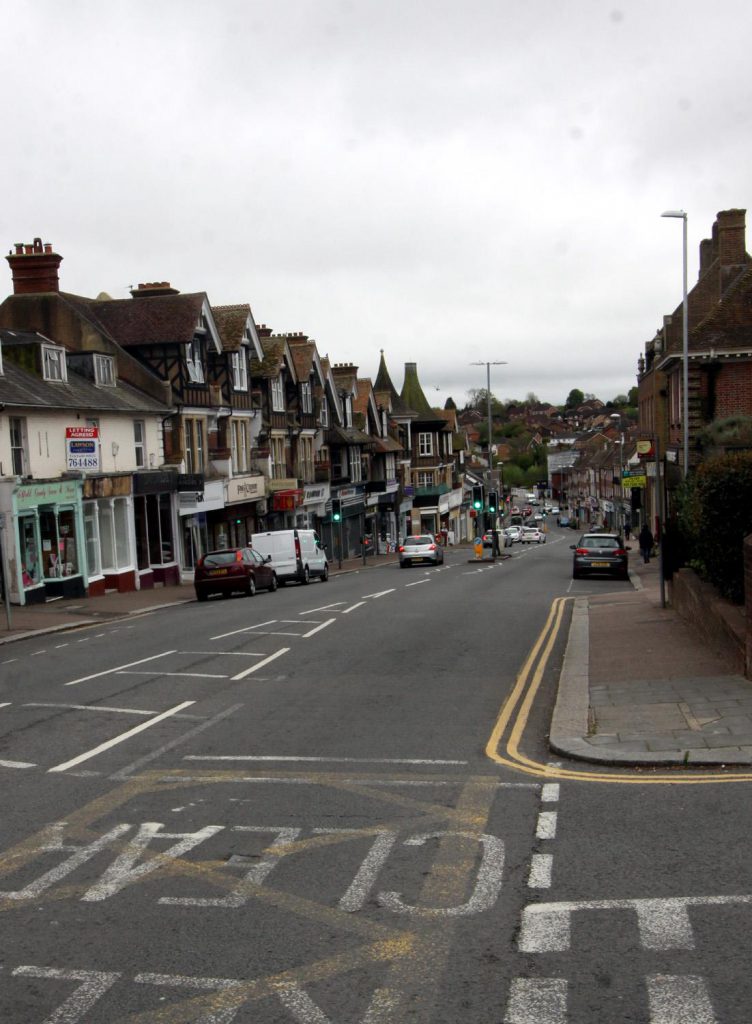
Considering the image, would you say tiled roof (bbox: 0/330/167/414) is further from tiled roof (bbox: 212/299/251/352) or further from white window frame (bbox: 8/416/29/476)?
tiled roof (bbox: 212/299/251/352)

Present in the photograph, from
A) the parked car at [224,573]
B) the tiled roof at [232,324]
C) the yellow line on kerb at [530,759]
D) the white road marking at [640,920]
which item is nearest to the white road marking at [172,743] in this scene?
the yellow line on kerb at [530,759]

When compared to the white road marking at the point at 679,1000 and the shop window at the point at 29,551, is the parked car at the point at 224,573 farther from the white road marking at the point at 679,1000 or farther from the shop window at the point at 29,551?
the white road marking at the point at 679,1000

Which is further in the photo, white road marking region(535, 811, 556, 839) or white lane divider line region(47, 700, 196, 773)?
white lane divider line region(47, 700, 196, 773)

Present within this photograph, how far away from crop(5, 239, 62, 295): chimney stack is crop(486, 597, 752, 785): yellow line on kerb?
93.0ft

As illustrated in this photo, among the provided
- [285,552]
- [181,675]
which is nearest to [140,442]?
[285,552]

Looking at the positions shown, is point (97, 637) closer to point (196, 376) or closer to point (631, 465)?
point (196, 376)

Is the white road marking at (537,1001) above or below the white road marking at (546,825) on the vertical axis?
above

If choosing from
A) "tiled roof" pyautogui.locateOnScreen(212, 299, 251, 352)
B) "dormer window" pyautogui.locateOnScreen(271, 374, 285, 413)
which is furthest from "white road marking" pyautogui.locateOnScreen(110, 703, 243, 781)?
"dormer window" pyautogui.locateOnScreen(271, 374, 285, 413)

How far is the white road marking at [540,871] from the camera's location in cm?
656

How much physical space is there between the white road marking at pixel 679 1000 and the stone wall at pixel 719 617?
25.3 ft

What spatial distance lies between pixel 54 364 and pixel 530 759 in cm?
2727

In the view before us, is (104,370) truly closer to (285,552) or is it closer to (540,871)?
(285,552)

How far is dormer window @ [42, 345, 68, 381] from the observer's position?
33125 millimetres

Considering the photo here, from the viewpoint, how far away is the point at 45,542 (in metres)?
31.4
